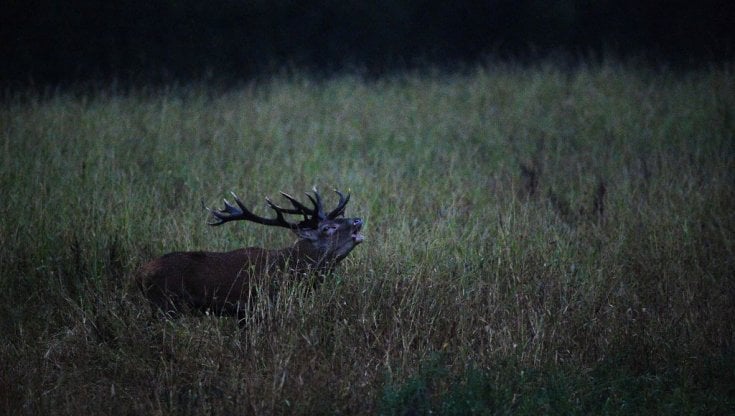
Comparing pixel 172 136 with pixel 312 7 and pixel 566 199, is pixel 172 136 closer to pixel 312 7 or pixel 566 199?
pixel 566 199

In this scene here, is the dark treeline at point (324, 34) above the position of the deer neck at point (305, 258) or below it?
above

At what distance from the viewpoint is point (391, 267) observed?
20.4 feet

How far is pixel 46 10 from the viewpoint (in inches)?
622

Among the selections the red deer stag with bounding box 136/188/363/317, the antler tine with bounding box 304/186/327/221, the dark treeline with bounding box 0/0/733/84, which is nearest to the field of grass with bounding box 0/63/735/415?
the red deer stag with bounding box 136/188/363/317

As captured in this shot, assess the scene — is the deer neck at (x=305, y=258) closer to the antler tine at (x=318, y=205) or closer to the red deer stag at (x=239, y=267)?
the red deer stag at (x=239, y=267)

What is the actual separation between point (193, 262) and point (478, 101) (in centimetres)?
867

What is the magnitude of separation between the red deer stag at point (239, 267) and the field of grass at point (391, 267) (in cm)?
16

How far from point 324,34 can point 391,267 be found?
1335 cm

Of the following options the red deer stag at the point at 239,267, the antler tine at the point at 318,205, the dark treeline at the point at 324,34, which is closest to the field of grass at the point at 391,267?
the red deer stag at the point at 239,267

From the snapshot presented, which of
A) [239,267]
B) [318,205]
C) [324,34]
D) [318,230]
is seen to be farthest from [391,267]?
[324,34]

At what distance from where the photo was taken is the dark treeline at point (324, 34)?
15.9 m

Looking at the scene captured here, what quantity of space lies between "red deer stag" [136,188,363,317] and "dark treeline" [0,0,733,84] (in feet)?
34.3

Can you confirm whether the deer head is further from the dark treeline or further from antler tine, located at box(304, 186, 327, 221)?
the dark treeline

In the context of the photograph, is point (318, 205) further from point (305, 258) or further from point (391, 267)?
point (391, 267)
